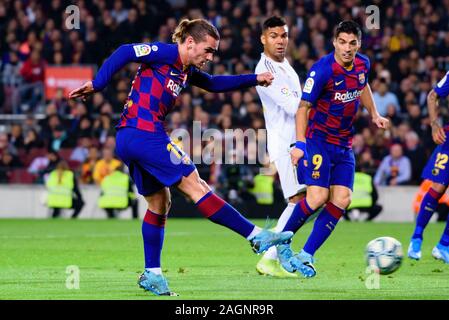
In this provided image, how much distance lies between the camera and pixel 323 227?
9.44 m

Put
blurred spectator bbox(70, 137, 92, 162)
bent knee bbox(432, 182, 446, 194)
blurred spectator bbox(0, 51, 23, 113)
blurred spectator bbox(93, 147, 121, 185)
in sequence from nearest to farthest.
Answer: bent knee bbox(432, 182, 446, 194) → blurred spectator bbox(93, 147, 121, 185) → blurred spectator bbox(70, 137, 92, 162) → blurred spectator bbox(0, 51, 23, 113)

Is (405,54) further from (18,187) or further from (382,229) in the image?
(18,187)

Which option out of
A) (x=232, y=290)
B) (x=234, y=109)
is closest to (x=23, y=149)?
(x=234, y=109)

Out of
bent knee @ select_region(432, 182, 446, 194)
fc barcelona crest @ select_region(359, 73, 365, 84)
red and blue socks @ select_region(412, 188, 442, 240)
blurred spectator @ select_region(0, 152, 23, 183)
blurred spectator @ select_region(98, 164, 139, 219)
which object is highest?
fc barcelona crest @ select_region(359, 73, 365, 84)

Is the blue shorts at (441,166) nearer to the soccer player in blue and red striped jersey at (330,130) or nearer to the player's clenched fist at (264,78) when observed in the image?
the soccer player in blue and red striped jersey at (330,130)

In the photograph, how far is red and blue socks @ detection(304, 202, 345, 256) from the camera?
9.35 m

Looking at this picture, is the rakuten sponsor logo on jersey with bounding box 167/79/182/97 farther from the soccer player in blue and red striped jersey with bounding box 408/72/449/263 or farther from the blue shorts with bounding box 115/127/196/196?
the soccer player in blue and red striped jersey with bounding box 408/72/449/263

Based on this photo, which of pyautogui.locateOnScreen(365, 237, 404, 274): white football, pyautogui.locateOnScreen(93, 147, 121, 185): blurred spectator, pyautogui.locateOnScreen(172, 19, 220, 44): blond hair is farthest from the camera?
pyautogui.locateOnScreen(93, 147, 121, 185): blurred spectator

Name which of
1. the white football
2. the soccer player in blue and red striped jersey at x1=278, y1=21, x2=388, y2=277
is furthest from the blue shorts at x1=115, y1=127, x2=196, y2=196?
the white football

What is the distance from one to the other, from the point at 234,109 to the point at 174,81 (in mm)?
12251

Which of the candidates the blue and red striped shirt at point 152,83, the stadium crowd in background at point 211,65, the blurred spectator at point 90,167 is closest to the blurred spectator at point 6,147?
the stadium crowd in background at point 211,65

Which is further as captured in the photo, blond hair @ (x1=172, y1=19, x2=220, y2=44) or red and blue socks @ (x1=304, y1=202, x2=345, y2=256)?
red and blue socks @ (x1=304, y1=202, x2=345, y2=256)

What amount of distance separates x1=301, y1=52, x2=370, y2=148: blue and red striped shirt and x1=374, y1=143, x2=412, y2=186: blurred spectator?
9.15 metres

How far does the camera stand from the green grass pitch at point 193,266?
8.02m
